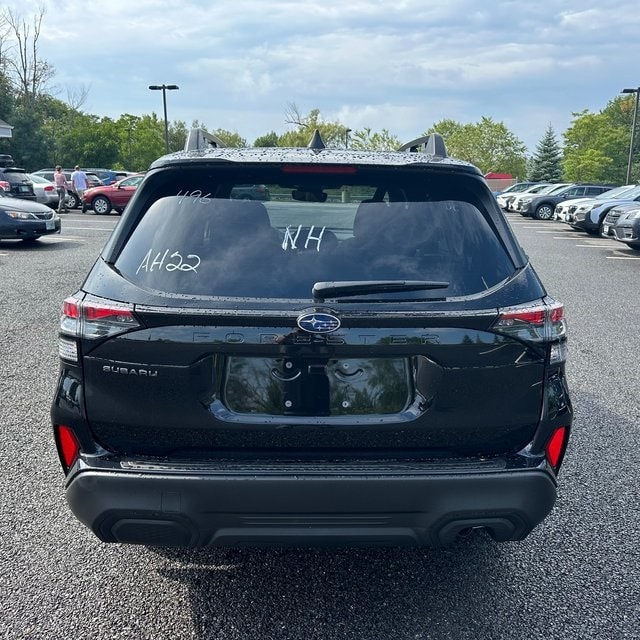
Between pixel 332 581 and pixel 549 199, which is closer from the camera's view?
pixel 332 581

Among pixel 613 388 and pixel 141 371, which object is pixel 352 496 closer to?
pixel 141 371

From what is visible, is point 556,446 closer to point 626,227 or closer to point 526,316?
point 526,316

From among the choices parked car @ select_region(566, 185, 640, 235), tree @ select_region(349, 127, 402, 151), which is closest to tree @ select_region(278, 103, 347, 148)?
tree @ select_region(349, 127, 402, 151)

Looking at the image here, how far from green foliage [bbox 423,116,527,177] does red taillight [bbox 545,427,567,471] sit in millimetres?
81709

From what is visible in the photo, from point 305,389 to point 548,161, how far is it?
76.6 metres

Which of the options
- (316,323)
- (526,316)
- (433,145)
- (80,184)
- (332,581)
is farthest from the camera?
(80,184)

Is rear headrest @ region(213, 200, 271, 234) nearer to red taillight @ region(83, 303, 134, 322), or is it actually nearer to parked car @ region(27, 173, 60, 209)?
red taillight @ region(83, 303, 134, 322)

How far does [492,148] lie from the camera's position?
80375 mm

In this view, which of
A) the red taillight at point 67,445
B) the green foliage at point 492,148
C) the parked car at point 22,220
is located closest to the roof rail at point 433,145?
the red taillight at point 67,445

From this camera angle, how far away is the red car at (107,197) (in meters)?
23.9

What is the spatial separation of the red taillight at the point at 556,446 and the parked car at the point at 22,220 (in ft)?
44.0

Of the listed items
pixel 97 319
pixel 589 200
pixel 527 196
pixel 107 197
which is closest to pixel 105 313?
pixel 97 319

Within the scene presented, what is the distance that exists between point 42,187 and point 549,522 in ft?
75.2

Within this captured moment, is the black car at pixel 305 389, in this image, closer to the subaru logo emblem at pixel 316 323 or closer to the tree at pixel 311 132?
the subaru logo emblem at pixel 316 323
